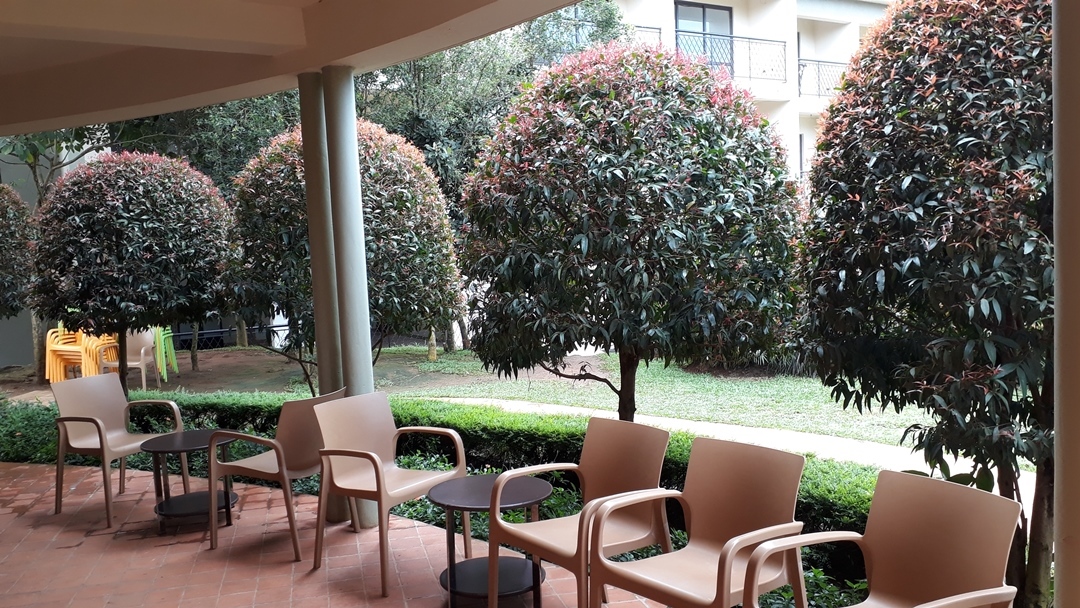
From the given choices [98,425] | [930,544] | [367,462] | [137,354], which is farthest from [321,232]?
[137,354]

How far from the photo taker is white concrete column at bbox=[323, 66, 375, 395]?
16.0 ft

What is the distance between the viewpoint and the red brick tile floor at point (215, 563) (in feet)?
13.0

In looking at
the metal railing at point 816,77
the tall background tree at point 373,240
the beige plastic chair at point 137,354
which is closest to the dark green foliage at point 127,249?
the tall background tree at point 373,240

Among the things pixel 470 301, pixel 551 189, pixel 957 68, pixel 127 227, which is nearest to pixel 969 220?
pixel 957 68

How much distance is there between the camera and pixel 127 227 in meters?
7.16

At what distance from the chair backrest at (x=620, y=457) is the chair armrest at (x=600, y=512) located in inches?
9.7

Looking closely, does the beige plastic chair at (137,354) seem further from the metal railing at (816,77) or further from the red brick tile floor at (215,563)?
the metal railing at (816,77)

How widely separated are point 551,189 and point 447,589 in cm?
202

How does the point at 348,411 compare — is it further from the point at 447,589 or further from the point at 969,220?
the point at 969,220

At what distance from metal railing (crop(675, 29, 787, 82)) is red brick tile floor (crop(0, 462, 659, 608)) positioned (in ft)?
28.3

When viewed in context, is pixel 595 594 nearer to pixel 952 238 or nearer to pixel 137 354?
pixel 952 238

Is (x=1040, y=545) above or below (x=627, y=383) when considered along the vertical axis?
below

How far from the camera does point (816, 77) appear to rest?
1213cm

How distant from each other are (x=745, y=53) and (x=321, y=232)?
27.4 feet
